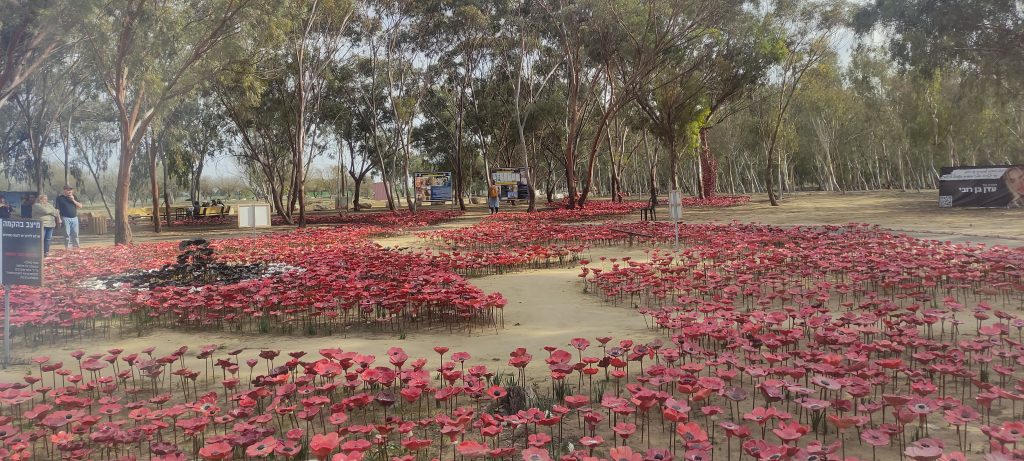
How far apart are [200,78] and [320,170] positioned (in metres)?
112

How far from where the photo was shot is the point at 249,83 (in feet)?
73.6

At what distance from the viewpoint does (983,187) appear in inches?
1001

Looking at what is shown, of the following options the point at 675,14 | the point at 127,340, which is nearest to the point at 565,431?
the point at 127,340

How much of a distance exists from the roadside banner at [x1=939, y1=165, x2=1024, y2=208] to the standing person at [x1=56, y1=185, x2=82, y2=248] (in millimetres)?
33021

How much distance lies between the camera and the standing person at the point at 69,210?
15852 millimetres

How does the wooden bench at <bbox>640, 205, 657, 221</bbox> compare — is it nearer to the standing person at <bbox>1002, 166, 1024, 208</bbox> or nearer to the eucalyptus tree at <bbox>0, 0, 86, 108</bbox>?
the standing person at <bbox>1002, 166, 1024, 208</bbox>

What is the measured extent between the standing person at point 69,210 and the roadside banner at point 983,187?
1300 inches

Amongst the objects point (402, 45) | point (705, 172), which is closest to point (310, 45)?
point (402, 45)

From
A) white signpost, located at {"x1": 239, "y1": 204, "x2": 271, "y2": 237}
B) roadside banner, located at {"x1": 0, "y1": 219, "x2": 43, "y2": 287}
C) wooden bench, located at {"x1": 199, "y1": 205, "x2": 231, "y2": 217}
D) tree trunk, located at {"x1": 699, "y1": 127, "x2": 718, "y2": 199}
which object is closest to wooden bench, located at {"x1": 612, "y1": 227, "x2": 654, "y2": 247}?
white signpost, located at {"x1": 239, "y1": 204, "x2": 271, "y2": 237}

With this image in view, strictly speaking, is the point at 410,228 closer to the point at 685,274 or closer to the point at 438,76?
the point at 685,274

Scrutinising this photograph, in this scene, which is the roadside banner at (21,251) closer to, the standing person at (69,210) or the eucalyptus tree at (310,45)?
the standing person at (69,210)

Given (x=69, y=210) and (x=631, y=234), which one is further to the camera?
(x=69, y=210)

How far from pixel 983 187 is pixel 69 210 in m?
33.7

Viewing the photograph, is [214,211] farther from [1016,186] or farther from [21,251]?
[1016,186]
